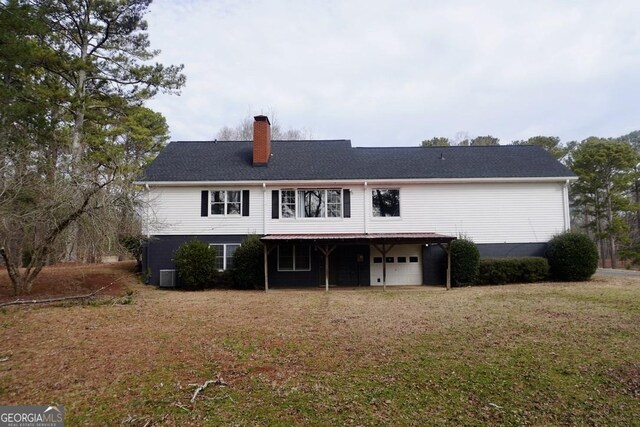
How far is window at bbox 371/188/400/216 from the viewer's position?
55.9 ft

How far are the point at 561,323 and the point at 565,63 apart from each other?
13.2m

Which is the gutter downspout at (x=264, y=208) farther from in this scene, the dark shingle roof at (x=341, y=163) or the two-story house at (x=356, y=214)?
the dark shingle roof at (x=341, y=163)

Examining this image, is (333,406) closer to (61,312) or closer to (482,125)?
(61,312)

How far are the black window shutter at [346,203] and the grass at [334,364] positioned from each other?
718cm

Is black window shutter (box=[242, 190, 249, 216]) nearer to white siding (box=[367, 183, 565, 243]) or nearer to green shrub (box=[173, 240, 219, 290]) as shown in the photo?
green shrub (box=[173, 240, 219, 290])

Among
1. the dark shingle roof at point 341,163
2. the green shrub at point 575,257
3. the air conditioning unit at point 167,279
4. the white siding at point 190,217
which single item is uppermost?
the dark shingle roof at point 341,163

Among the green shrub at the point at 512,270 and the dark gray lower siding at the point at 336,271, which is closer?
the green shrub at the point at 512,270

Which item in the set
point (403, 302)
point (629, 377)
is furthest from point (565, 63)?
point (629, 377)

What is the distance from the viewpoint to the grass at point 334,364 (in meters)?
4.41


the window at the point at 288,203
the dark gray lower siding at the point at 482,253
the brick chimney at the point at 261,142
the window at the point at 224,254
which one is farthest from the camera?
the brick chimney at the point at 261,142

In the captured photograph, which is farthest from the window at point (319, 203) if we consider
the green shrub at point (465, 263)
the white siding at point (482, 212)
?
the green shrub at point (465, 263)

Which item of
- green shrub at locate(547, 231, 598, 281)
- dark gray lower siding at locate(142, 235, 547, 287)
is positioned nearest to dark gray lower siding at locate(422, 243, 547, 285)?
dark gray lower siding at locate(142, 235, 547, 287)

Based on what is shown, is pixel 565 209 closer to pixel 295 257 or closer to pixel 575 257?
pixel 575 257

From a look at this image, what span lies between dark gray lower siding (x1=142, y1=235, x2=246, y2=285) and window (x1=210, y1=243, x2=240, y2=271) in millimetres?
172
